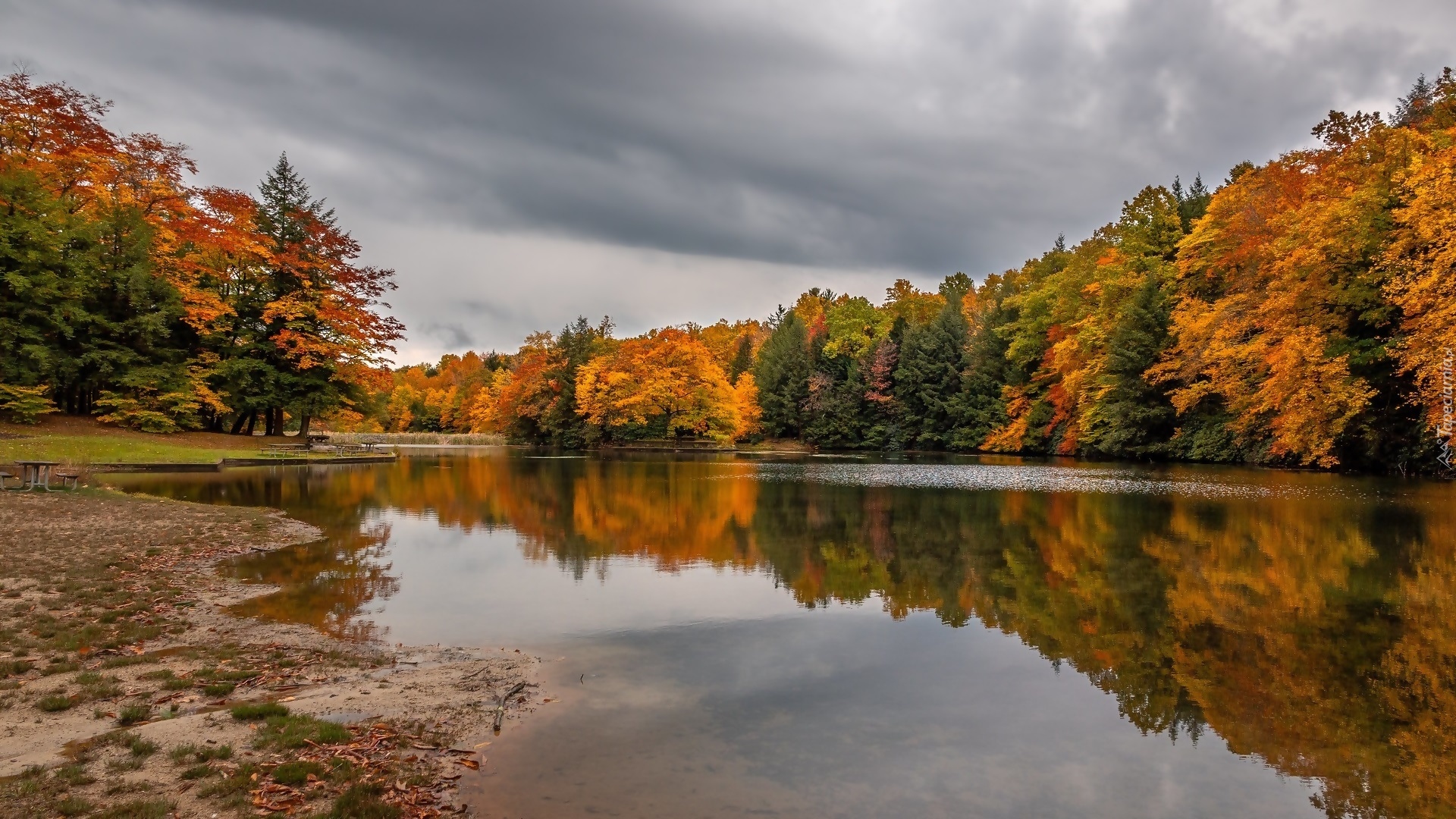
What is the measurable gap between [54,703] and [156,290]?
34549 millimetres

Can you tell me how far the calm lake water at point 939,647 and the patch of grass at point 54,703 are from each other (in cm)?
282

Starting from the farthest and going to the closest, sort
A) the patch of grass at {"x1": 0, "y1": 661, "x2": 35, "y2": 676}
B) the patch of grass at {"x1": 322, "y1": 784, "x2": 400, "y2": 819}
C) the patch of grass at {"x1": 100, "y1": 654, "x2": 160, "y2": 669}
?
the patch of grass at {"x1": 100, "y1": 654, "x2": 160, "y2": 669}, the patch of grass at {"x1": 0, "y1": 661, "x2": 35, "y2": 676}, the patch of grass at {"x1": 322, "y1": 784, "x2": 400, "y2": 819}

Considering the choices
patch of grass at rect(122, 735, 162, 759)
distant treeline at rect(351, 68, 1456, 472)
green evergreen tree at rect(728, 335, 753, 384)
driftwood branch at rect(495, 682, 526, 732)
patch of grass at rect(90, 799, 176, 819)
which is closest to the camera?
patch of grass at rect(90, 799, 176, 819)

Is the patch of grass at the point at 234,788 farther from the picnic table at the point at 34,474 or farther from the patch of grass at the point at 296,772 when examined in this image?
the picnic table at the point at 34,474

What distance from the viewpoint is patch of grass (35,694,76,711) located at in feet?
17.3

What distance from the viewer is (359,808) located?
4191 millimetres

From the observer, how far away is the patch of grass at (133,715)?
5156 millimetres

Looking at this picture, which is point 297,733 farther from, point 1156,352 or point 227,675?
point 1156,352

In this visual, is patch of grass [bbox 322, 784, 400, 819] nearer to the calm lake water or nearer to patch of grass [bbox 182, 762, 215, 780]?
the calm lake water

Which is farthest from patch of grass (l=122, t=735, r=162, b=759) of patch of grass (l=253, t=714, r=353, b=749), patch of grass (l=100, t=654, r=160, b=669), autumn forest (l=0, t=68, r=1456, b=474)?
autumn forest (l=0, t=68, r=1456, b=474)

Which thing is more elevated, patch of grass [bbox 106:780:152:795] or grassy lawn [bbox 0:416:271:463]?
grassy lawn [bbox 0:416:271:463]

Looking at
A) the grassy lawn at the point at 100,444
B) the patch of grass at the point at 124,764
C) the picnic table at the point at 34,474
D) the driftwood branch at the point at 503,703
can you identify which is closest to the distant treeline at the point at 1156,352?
the grassy lawn at the point at 100,444

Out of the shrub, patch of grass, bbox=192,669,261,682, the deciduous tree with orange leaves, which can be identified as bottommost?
patch of grass, bbox=192,669,261,682

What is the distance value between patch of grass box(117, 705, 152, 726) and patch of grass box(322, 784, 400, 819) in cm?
199
